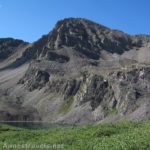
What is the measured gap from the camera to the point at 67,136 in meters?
55.3

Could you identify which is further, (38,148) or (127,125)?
(127,125)

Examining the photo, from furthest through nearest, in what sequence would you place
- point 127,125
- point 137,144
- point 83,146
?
1. point 127,125
2. point 83,146
3. point 137,144

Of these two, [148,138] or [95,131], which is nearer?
[148,138]

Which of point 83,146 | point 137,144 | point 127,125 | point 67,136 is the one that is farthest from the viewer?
point 127,125

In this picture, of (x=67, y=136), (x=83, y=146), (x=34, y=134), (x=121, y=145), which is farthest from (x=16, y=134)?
(x=121, y=145)

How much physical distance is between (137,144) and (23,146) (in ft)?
45.7

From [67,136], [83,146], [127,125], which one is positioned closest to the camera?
[83,146]

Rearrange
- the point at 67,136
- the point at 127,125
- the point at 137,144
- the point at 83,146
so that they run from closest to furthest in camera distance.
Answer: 1. the point at 137,144
2. the point at 83,146
3. the point at 67,136
4. the point at 127,125

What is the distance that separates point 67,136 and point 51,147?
978 centimetres

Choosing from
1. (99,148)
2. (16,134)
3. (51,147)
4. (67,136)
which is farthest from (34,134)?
(99,148)

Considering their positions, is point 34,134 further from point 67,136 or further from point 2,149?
point 2,149

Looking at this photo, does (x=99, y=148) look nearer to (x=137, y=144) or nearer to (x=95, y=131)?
(x=137, y=144)

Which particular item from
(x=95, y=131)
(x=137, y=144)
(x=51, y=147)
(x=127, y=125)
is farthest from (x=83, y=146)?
(x=127, y=125)

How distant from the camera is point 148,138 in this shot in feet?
142
